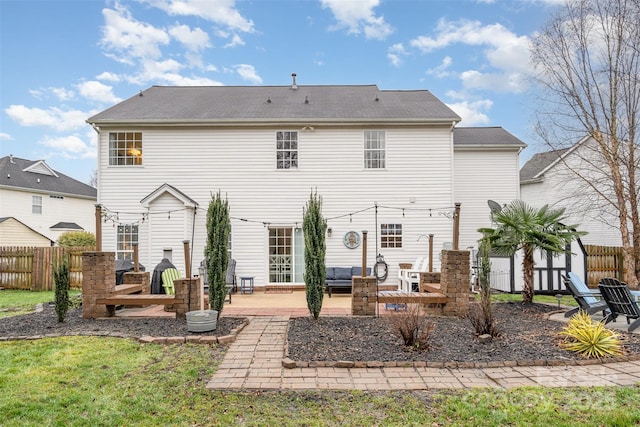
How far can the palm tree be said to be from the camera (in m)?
9.23

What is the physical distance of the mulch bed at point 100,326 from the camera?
22.0 ft

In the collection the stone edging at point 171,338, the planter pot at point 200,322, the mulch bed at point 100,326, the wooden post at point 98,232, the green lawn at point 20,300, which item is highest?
the wooden post at point 98,232

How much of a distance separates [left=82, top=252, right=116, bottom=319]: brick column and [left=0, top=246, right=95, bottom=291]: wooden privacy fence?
21.2 ft

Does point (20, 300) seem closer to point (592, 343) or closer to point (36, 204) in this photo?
point (592, 343)

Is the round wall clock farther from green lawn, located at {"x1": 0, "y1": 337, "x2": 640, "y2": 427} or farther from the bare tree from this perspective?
green lawn, located at {"x1": 0, "y1": 337, "x2": 640, "y2": 427}

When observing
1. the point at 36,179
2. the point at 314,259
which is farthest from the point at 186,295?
the point at 36,179

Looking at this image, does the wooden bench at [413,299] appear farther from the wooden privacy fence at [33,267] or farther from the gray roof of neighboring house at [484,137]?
the wooden privacy fence at [33,267]

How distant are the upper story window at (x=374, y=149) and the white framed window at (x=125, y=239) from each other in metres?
8.46

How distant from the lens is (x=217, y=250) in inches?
281

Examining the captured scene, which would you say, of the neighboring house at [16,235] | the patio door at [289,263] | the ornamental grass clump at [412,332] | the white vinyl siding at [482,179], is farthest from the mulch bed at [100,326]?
the neighboring house at [16,235]

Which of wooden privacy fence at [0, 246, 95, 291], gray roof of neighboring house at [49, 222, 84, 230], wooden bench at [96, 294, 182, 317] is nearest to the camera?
wooden bench at [96, 294, 182, 317]

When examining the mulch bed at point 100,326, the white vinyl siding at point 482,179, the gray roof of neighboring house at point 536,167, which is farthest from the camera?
the gray roof of neighboring house at point 536,167

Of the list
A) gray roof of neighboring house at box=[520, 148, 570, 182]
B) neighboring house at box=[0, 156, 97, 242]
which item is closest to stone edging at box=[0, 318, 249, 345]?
gray roof of neighboring house at box=[520, 148, 570, 182]

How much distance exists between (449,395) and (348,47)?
16.2 meters
